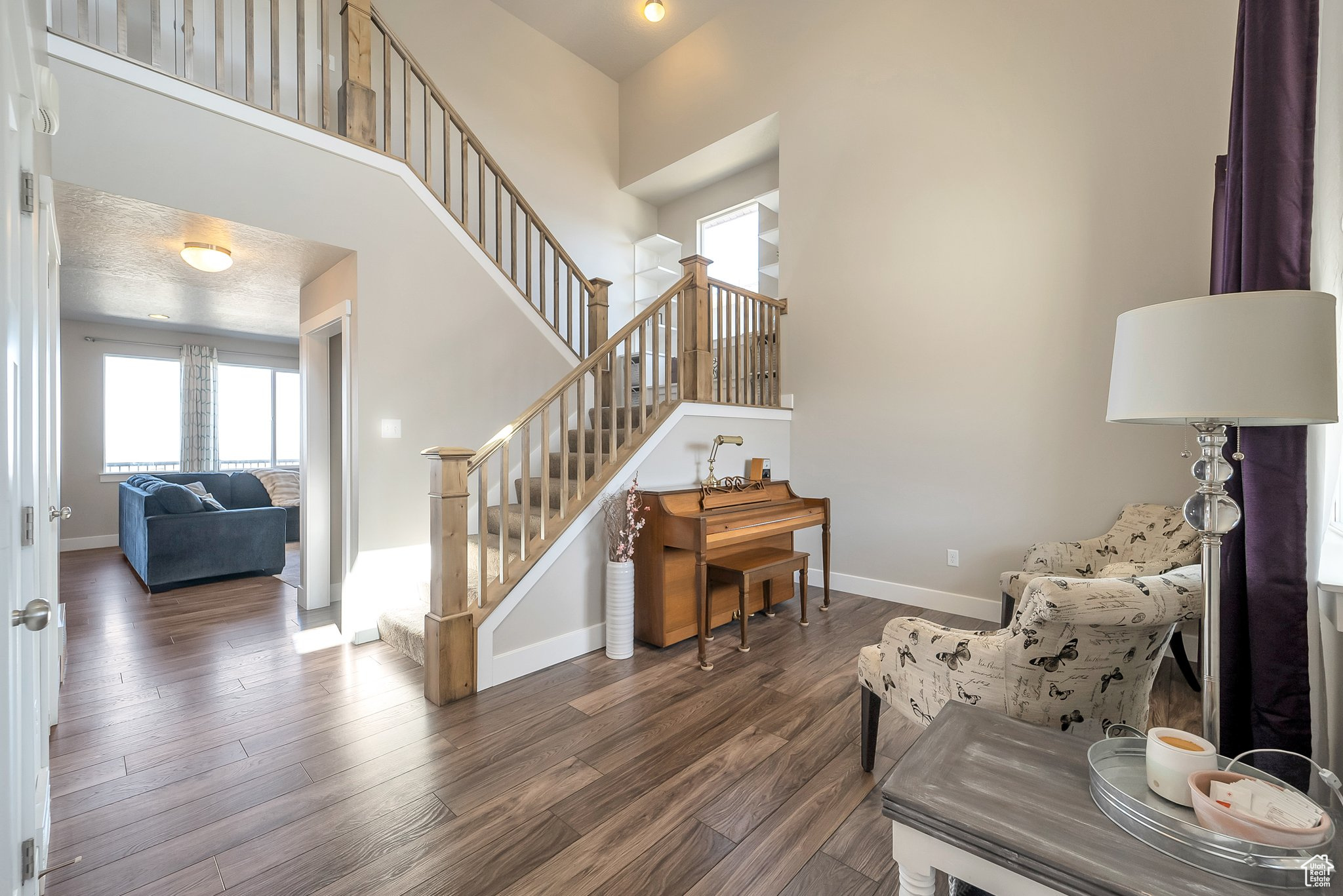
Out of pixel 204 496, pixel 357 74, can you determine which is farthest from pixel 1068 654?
pixel 204 496

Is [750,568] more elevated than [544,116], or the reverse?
[544,116]

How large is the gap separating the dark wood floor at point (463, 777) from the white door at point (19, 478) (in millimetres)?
398

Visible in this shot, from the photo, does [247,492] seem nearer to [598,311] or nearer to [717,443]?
[598,311]

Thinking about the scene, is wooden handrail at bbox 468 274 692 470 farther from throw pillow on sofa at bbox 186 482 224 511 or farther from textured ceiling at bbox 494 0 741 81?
throw pillow on sofa at bbox 186 482 224 511

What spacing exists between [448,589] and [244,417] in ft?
23.4

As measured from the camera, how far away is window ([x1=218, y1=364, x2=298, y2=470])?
7652mm

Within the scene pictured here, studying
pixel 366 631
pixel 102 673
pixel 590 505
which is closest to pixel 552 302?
pixel 590 505

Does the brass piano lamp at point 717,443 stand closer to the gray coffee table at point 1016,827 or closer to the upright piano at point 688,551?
the upright piano at point 688,551

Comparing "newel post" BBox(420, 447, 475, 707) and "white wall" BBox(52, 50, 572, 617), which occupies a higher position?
"white wall" BBox(52, 50, 572, 617)

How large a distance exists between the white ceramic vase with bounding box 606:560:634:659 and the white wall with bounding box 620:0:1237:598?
2.01 metres

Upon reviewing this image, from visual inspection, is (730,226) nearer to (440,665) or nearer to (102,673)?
(440,665)

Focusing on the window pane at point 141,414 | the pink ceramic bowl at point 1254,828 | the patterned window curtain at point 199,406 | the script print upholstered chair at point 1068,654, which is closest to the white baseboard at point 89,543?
the window pane at point 141,414

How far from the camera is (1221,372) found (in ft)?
3.54

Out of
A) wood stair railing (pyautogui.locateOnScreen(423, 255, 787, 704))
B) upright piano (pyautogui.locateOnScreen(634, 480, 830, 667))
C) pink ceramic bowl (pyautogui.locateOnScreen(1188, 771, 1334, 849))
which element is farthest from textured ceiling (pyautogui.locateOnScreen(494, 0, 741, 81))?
pink ceramic bowl (pyautogui.locateOnScreen(1188, 771, 1334, 849))
